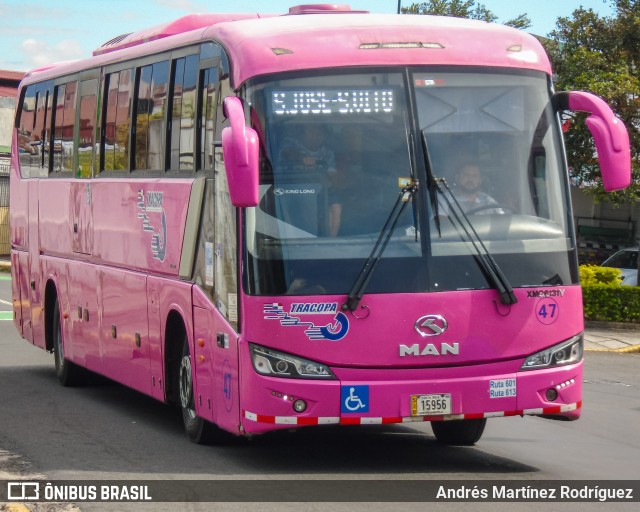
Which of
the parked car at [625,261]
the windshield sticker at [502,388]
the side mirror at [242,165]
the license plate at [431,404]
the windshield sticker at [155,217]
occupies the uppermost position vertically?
the side mirror at [242,165]

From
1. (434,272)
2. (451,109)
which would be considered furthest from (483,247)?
(451,109)

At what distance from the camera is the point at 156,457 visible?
10.3m

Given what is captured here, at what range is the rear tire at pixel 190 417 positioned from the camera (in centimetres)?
1077

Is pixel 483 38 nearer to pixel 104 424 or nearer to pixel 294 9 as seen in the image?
pixel 294 9

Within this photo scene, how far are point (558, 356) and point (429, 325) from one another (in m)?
1.08

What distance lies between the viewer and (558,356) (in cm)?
961

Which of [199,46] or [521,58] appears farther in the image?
[199,46]

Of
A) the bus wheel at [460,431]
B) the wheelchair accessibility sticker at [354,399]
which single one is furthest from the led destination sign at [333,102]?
the bus wheel at [460,431]

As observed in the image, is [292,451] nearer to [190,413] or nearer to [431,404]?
[190,413]

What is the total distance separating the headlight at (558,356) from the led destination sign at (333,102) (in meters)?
2.09

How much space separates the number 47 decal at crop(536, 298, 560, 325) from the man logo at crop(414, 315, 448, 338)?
2.53ft

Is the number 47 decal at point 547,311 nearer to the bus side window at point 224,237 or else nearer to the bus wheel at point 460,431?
the bus wheel at point 460,431

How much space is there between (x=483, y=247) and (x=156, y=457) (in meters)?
3.08

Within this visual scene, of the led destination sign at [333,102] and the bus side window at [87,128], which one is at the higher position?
the led destination sign at [333,102]
